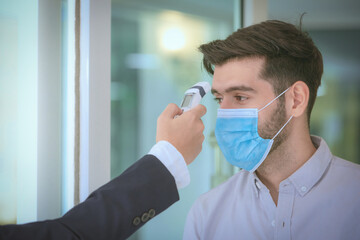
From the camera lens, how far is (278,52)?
52.8 inches

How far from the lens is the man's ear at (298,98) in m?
1.36

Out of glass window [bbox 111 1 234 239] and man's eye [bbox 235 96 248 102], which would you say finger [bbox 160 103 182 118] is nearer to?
man's eye [bbox 235 96 248 102]

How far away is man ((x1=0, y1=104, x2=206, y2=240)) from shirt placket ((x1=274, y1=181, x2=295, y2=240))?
0.57 meters

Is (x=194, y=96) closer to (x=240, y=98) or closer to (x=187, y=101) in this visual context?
(x=187, y=101)

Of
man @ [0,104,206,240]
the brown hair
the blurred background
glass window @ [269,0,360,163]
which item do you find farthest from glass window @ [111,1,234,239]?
glass window @ [269,0,360,163]

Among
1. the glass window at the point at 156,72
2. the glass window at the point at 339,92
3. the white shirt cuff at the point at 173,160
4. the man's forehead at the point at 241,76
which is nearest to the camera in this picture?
the white shirt cuff at the point at 173,160

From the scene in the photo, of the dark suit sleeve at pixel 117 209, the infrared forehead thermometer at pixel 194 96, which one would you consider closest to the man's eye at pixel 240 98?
the infrared forehead thermometer at pixel 194 96

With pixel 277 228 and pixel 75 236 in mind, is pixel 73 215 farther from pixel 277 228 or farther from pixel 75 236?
pixel 277 228

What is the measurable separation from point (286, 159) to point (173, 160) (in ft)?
2.41

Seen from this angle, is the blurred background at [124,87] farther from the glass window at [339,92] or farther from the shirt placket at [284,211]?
the glass window at [339,92]

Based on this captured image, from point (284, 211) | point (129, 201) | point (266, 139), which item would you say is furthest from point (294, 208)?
point (129, 201)

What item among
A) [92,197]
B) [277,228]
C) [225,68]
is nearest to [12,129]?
[92,197]

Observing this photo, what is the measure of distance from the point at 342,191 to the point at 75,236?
3.28 ft

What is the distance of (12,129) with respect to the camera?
112 centimetres
